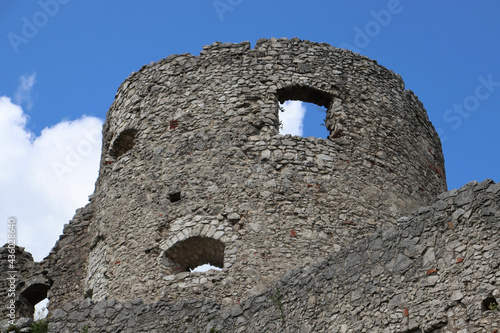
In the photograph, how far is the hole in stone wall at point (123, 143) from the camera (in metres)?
15.2

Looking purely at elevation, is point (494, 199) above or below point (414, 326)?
above

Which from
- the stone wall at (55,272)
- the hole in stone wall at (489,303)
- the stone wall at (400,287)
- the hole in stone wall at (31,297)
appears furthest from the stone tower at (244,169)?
the hole in stone wall at (489,303)

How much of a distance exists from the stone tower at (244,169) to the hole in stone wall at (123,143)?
2 centimetres

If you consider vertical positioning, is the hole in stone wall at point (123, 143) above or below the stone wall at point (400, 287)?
above

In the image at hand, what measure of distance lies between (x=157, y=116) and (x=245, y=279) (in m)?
3.69

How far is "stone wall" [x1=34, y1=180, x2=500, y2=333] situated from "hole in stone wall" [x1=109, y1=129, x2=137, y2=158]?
4398mm

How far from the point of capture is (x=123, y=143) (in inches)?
606

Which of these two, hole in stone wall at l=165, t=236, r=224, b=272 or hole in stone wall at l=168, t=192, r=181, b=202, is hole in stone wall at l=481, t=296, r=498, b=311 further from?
hole in stone wall at l=168, t=192, r=181, b=202

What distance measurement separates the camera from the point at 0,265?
16844mm

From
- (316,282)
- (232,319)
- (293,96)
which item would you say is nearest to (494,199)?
(316,282)

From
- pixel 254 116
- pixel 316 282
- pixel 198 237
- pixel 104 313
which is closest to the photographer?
pixel 316 282

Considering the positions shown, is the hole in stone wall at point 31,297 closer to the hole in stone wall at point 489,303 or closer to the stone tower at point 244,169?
the stone tower at point 244,169

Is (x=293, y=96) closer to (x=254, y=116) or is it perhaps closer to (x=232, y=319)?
(x=254, y=116)

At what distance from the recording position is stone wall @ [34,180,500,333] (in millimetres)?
9055
